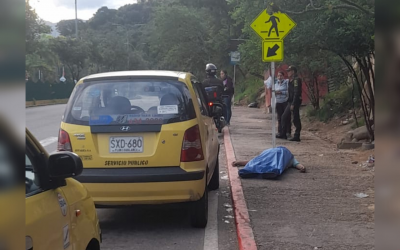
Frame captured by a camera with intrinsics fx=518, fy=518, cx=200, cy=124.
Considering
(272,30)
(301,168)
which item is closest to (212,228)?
(301,168)

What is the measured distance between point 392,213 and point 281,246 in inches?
145

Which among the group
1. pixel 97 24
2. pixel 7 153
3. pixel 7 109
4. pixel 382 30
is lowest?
pixel 7 153

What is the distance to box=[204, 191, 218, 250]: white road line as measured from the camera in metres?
5.76

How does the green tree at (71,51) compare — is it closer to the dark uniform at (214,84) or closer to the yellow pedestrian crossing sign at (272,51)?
the dark uniform at (214,84)

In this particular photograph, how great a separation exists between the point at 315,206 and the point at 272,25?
444 cm

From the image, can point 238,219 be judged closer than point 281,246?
No

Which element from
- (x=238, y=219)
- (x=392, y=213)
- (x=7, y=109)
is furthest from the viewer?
(x=238, y=219)

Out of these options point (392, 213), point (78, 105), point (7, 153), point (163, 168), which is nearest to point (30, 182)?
point (7, 153)

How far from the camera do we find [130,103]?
19.8 ft

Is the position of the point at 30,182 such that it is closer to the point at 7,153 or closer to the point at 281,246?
the point at 7,153

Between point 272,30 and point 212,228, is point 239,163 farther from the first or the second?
point 212,228

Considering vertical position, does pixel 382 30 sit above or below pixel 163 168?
above

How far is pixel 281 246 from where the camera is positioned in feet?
17.9

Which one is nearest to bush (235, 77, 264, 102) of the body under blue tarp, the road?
the body under blue tarp
